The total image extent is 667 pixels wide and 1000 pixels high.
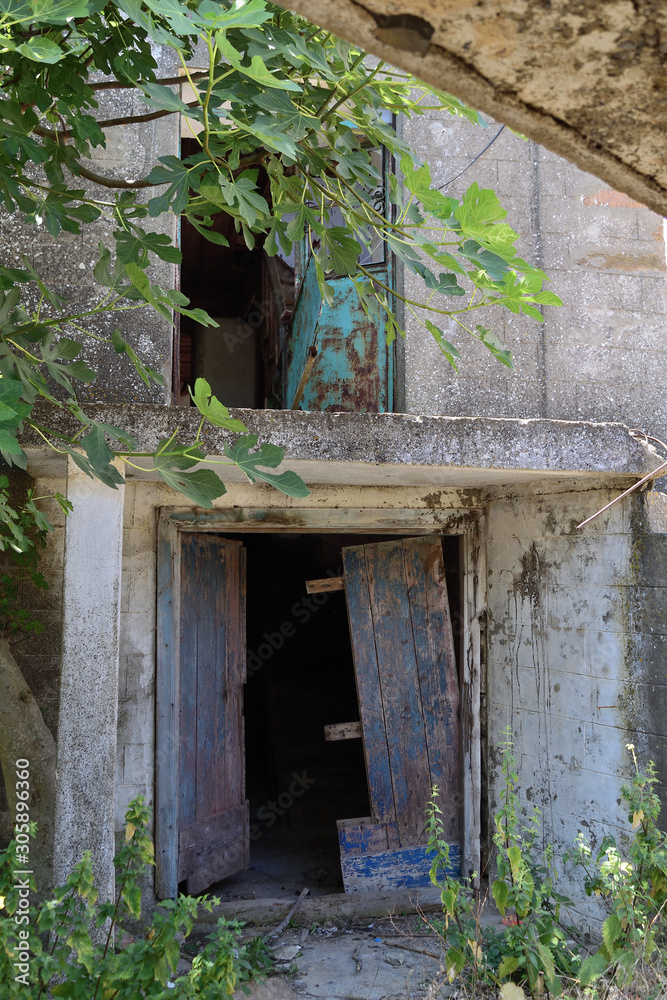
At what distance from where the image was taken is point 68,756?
2.75 meters

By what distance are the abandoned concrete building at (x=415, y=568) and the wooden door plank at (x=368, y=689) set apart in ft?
0.05

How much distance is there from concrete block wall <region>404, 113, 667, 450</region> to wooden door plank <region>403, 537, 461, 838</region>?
1.16 m

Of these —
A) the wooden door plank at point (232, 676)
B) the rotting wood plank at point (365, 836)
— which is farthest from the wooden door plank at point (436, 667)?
the wooden door plank at point (232, 676)

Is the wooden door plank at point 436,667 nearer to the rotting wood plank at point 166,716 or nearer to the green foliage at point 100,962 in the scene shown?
the rotting wood plank at point 166,716

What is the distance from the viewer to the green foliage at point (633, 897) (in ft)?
7.71

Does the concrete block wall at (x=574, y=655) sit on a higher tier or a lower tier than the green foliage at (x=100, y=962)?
higher

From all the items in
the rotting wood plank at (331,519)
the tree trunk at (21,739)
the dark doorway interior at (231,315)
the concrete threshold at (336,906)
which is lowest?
the concrete threshold at (336,906)

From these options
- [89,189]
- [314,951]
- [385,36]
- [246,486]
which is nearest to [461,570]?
[246,486]

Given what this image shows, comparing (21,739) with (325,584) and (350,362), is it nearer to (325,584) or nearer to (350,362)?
(325,584)

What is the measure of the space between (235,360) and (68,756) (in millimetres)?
6820

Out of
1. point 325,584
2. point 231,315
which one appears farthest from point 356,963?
point 231,315

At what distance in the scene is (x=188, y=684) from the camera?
13.5 feet

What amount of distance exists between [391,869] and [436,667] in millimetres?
1209

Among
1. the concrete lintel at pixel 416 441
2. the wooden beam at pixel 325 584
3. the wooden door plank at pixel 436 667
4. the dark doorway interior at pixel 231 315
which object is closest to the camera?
the concrete lintel at pixel 416 441
